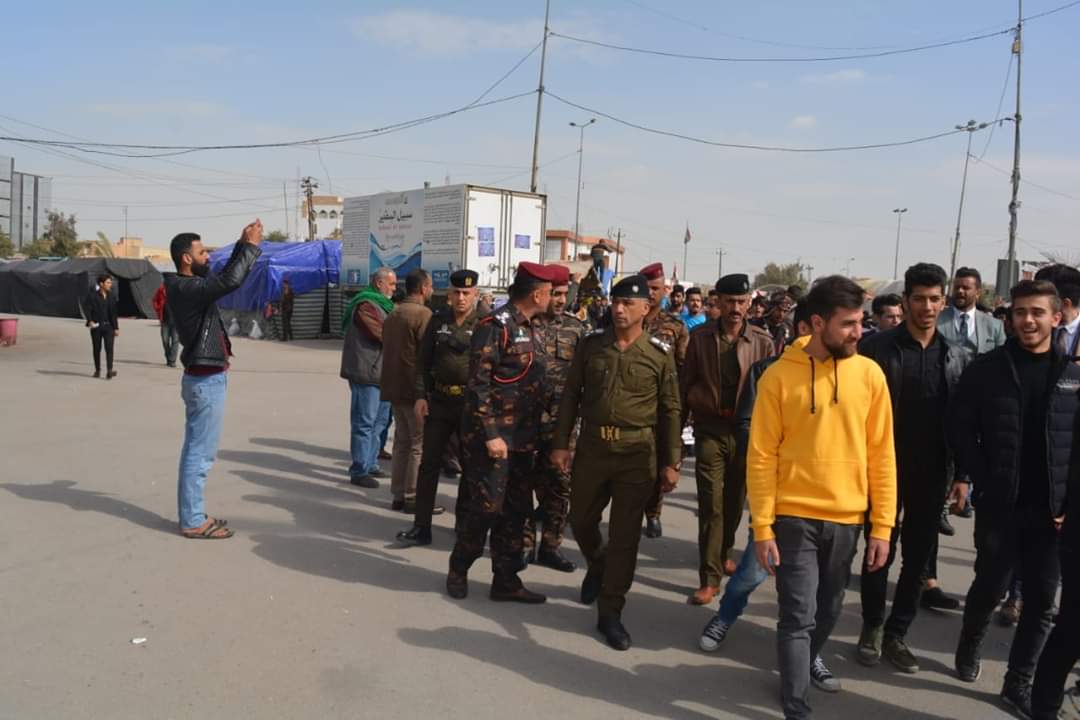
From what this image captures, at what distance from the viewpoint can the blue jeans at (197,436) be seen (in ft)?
19.1

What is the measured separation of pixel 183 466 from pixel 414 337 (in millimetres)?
2021

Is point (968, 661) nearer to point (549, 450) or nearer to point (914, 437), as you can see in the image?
point (914, 437)

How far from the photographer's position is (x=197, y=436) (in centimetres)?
584

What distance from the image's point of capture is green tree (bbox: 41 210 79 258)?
66938mm

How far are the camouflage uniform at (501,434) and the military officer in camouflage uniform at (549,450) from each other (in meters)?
0.19

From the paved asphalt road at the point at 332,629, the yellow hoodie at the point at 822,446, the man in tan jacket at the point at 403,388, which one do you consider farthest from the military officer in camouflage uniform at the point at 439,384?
the yellow hoodie at the point at 822,446

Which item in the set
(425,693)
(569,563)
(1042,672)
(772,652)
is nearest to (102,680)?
(425,693)

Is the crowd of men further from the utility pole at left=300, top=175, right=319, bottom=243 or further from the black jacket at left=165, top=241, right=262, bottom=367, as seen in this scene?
the utility pole at left=300, top=175, right=319, bottom=243

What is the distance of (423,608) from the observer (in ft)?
15.9

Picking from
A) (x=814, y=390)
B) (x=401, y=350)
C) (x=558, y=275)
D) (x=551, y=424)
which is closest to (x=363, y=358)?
(x=401, y=350)

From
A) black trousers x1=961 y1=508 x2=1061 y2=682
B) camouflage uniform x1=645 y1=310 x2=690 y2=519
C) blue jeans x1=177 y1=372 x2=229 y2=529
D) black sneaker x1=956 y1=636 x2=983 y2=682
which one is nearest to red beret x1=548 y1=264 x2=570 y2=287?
camouflage uniform x1=645 y1=310 x2=690 y2=519

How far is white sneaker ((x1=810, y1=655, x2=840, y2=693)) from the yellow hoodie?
2.94ft

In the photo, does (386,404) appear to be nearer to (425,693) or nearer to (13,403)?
(425,693)

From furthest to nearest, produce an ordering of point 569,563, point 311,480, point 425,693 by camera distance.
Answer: point 311,480 < point 569,563 < point 425,693
